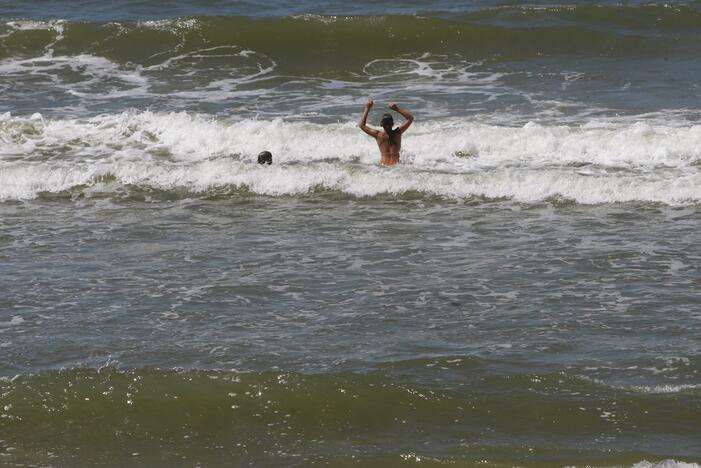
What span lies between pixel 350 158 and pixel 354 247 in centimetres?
442

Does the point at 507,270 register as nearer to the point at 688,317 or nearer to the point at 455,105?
the point at 688,317

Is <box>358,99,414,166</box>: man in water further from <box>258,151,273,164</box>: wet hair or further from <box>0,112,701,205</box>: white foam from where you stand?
<box>258,151,273,164</box>: wet hair

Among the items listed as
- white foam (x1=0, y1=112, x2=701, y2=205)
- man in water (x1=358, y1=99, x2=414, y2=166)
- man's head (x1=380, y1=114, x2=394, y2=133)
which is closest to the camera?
white foam (x1=0, y1=112, x2=701, y2=205)

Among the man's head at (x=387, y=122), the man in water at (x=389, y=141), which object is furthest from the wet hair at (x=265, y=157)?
the man's head at (x=387, y=122)

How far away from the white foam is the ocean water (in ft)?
0.15

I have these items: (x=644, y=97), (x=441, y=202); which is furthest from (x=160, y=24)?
(x=441, y=202)

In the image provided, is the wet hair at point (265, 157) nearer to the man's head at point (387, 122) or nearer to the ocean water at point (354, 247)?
the ocean water at point (354, 247)

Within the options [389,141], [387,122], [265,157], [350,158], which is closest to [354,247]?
[387,122]

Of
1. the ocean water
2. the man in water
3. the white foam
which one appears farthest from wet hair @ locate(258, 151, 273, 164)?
the man in water

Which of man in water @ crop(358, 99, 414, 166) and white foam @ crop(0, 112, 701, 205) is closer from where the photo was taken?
white foam @ crop(0, 112, 701, 205)

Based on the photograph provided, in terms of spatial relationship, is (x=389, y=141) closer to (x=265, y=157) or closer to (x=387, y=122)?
(x=387, y=122)

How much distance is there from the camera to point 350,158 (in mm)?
15641

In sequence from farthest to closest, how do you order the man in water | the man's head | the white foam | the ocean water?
the man in water
the man's head
the white foam
the ocean water

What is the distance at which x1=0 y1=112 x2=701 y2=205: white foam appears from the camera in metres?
13.7
